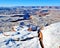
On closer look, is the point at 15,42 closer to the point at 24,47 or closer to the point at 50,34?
the point at 24,47

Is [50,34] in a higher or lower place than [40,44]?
higher

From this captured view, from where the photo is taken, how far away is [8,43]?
5.57 feet

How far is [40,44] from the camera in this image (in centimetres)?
167

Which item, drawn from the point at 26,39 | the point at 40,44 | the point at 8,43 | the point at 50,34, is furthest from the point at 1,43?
the point at 50,34

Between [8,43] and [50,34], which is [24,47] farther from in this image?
[50,34]

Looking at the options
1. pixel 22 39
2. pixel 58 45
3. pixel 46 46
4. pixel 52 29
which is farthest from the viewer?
pixel 22 39

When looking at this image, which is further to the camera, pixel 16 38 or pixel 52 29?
pixel 16 38

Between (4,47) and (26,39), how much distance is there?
0.32 meters

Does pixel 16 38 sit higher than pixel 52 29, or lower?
lower

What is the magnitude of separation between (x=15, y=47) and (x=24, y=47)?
10 cm

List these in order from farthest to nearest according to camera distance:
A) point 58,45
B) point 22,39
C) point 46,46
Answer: point 22,39, point 46,46, point 58,45

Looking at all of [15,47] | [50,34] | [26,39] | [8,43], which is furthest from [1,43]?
[50,34]

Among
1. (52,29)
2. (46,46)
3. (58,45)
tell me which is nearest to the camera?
(58,45)

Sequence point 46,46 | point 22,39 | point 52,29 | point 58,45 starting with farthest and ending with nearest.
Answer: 1. point 22,39
2. point 52,29
3. point 46,46
4. point 58,45
